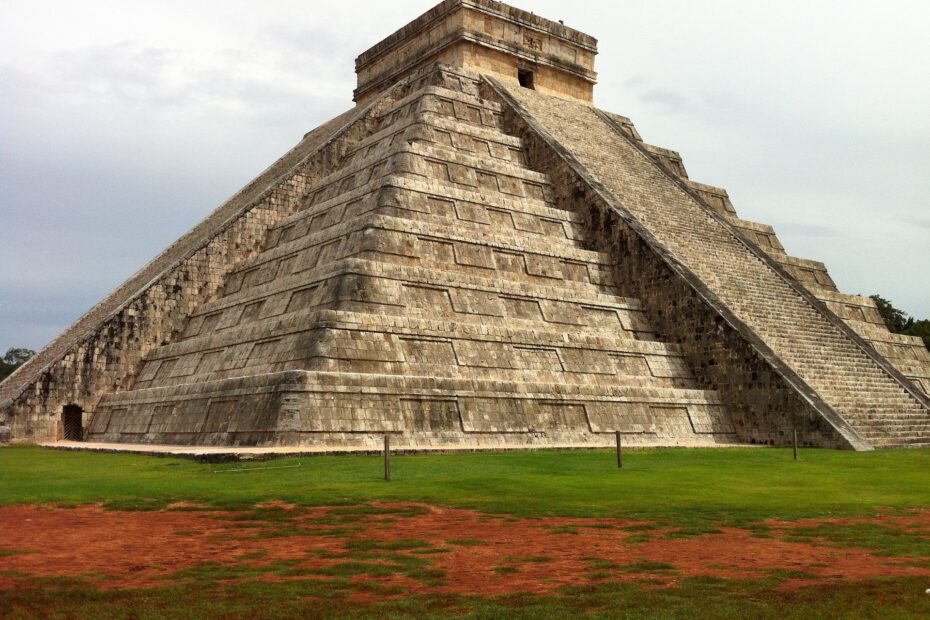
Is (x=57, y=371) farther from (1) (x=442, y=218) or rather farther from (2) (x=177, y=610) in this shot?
(2) (x=177, y=610)

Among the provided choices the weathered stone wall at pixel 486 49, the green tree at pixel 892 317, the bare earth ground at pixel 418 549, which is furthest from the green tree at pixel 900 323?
the bare earth ground at pixel 418 549

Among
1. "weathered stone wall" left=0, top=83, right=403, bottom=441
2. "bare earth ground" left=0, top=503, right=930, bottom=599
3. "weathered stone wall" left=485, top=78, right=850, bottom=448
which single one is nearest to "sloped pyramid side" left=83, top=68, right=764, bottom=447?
"weathered stone wall" left=485, top=78, right=850, bottom=448

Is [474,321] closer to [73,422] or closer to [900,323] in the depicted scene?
[73,422]

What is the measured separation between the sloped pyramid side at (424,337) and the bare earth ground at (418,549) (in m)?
6.74

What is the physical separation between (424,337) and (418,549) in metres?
11.0

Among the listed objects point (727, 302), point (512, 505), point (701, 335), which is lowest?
point (512, 505)

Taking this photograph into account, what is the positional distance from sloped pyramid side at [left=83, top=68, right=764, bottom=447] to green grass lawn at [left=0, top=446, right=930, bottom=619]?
1.80 m

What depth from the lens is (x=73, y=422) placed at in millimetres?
23516

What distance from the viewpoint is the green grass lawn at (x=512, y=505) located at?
19.3 feet

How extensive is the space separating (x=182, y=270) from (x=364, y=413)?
419 inches

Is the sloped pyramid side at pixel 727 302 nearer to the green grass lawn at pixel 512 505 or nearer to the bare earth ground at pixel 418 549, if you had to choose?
the green grass lawn at pixel 512 505

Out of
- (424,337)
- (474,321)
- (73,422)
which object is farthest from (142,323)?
(474,321)

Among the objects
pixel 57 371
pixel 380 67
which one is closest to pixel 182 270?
pixel 57 371

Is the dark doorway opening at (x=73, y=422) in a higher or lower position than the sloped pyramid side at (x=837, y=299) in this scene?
lower
